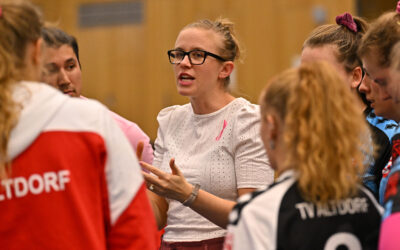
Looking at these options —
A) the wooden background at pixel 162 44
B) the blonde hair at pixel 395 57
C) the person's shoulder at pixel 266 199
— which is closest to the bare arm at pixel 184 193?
the person's shoulder at pixel 266 199

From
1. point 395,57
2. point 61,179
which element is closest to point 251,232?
point 61,179

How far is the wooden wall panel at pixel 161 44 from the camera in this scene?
19.9 ft

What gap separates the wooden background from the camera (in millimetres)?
6062

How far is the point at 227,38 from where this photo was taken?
2396 mm

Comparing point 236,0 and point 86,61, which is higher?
point 236,0

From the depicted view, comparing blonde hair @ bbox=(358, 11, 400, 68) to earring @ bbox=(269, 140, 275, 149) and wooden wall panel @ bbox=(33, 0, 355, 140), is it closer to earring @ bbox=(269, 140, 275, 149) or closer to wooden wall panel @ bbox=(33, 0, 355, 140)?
earring @ bbox=(269, 140, 275, 149)

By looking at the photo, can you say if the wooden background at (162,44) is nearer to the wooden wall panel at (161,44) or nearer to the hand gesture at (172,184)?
the wooden wall panel at (161,44)

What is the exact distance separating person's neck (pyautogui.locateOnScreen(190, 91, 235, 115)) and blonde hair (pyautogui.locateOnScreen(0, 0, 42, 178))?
0.97 meters

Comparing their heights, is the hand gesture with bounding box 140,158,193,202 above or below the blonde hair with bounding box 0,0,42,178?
below

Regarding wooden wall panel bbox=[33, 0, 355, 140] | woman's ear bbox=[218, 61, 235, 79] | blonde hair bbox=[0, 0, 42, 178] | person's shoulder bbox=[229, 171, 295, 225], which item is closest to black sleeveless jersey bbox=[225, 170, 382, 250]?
person's shoulder bbox=[229, 171, 295, 225]

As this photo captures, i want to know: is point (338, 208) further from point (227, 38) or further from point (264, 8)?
point (264, 8)

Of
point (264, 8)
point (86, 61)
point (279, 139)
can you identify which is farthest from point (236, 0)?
point (279, 139)

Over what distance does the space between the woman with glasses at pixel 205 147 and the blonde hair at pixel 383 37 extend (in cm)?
55

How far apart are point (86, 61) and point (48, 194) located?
219 inches
